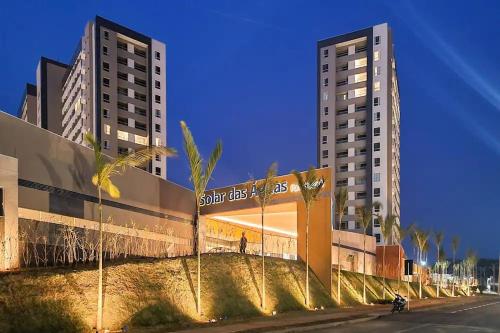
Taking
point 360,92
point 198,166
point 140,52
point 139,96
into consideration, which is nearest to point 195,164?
point 198,166

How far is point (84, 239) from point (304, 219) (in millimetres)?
15087

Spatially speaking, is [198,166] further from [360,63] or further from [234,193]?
[360,63]

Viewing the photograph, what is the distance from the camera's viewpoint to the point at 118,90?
80.9 m

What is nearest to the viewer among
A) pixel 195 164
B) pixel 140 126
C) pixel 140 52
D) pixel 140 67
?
pixel 195 164

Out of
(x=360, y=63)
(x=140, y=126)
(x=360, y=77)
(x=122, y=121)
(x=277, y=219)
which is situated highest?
(x=360, y=63)

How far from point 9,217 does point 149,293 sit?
5.66 meters

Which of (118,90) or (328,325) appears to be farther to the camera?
(118,90)

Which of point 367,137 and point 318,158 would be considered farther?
point 318,158

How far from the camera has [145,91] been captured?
84438 mm

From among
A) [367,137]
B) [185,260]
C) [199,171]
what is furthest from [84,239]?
[367,137]

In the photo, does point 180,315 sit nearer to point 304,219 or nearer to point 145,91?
point 304,219

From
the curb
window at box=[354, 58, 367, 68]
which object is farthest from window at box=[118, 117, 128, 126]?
the curb

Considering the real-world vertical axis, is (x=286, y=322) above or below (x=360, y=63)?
below

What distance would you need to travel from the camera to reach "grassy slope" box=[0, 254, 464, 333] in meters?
15.1
